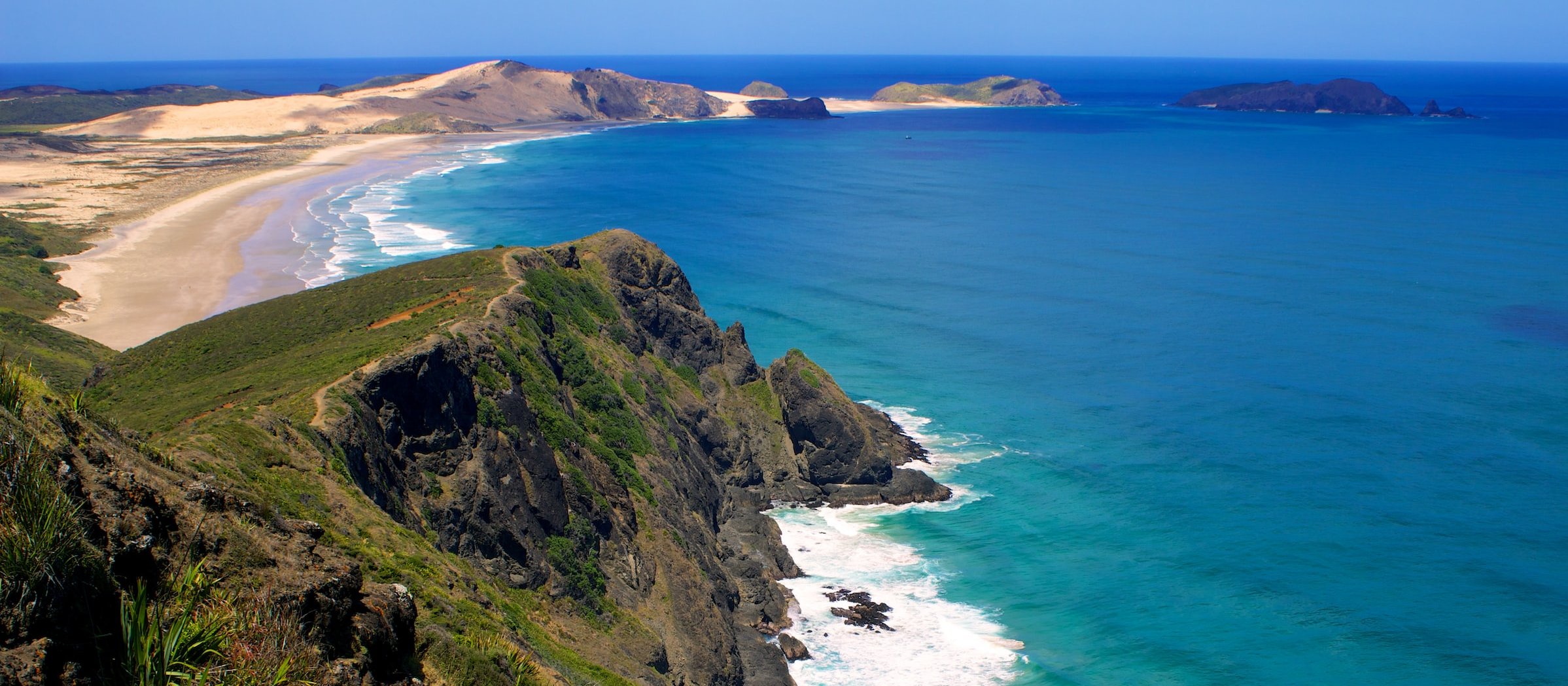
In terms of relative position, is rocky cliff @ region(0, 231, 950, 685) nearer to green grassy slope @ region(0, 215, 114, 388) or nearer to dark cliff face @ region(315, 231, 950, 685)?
dark cliff face @ region(315, 231, 950, 685)

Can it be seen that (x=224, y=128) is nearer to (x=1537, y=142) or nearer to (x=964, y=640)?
(x=964, y=640)

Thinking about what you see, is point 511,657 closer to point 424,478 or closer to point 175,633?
point 175,633

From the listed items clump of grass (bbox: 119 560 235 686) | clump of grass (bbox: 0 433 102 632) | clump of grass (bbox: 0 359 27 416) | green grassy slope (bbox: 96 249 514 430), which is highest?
clump of grass (bbox: 0 359 27 416)

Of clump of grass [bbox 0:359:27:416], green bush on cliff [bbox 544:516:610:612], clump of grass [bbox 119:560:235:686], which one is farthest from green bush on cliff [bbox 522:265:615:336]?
clump of grass [bbox 119:560:235:686]

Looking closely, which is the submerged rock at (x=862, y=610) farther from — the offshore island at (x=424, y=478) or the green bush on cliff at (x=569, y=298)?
the green bush on cliff at (x=569, y=298)

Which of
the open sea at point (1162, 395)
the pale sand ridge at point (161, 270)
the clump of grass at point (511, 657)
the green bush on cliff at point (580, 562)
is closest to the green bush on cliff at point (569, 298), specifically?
the green bush on cliff at point (580, 562)

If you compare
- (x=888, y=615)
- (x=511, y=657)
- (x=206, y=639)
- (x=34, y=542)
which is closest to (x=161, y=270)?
(x=888, y=615)
